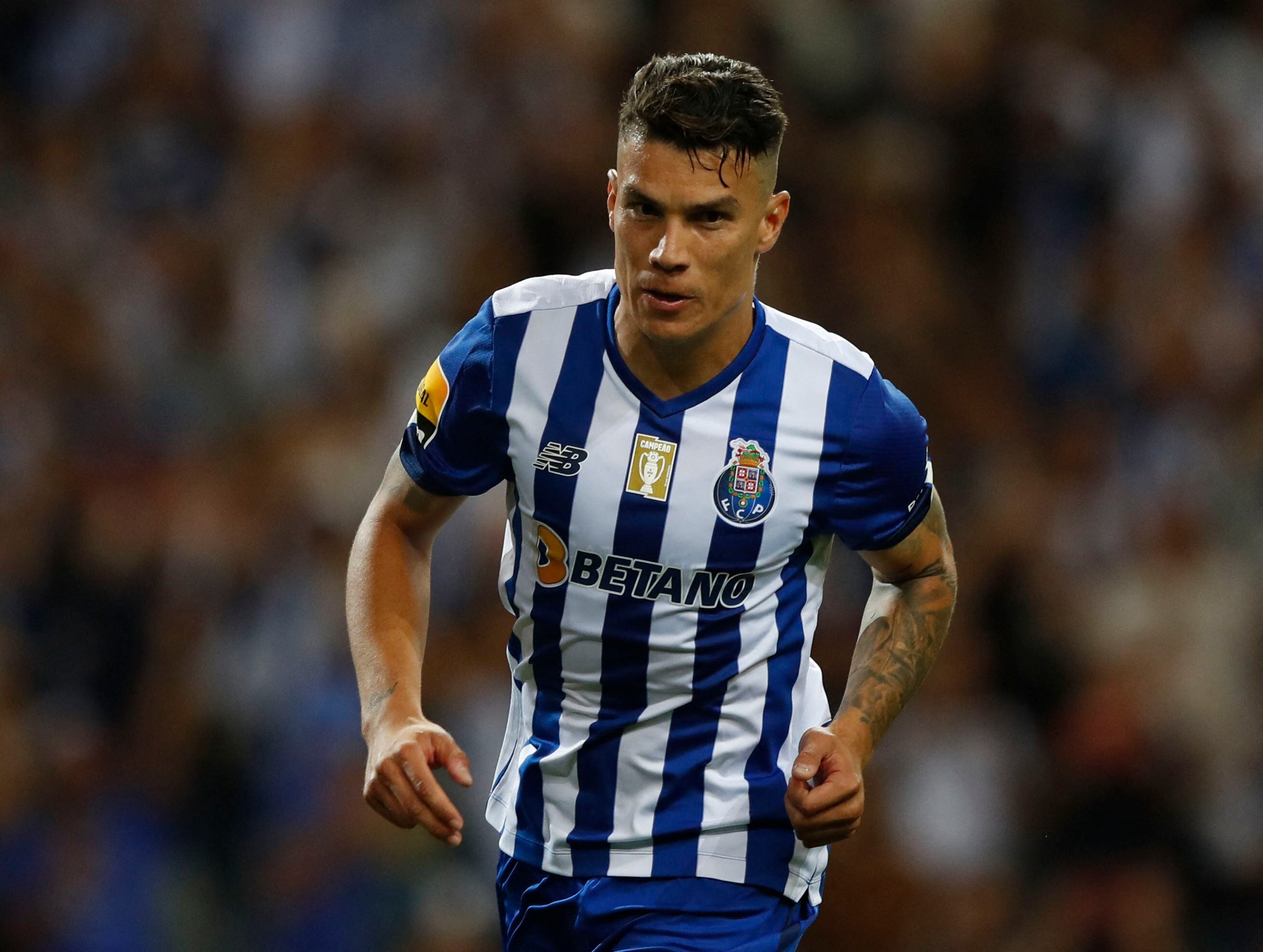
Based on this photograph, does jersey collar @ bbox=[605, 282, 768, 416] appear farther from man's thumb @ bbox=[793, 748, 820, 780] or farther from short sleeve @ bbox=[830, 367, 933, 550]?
man's thumb @ bbox=[793, 748, 820, 780]

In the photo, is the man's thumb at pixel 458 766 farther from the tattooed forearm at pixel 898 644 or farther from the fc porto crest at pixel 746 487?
the tattooed forearm at pixel 898 644

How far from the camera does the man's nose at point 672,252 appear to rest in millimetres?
2814

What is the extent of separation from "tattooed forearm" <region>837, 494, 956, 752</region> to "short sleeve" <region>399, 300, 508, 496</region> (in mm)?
775

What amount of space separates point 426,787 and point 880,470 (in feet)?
3.35

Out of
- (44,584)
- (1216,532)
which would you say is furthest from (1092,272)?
(44,584)

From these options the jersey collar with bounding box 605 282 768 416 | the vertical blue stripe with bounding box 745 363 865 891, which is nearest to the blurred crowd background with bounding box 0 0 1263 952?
the vertical blue stripe with bounding box 745 363 865 891

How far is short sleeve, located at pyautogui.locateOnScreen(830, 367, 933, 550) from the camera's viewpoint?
3037 mm

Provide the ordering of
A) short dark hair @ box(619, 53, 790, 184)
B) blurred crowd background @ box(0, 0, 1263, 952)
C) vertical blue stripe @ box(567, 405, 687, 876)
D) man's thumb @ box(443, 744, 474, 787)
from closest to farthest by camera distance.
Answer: man's thumb @ box(443, 744, 474, 787) → short dark hair @ box(619, 53, 790, 184) → vertical blue stripe @ box(567, 405, 687, 876) → blurred crowd background @ box(0, 0, 1263, 952)

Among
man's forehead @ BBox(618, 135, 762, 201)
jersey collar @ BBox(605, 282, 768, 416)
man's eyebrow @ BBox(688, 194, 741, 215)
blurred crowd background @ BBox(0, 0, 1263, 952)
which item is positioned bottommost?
blurred crowd background @ BBox(0, 0, 1263, 952)

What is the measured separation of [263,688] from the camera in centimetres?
601

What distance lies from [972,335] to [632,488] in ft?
14.6

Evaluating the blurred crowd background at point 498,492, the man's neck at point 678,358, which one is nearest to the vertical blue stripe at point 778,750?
the man's neck at point 678,358

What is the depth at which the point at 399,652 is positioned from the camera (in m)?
3.02

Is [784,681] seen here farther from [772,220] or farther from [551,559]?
[772,220]
